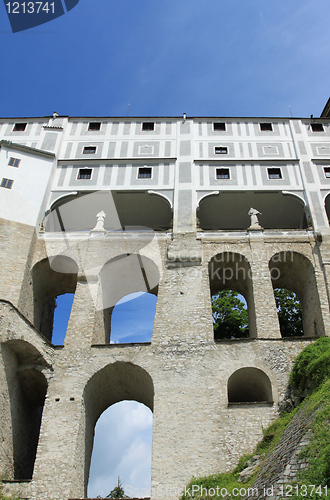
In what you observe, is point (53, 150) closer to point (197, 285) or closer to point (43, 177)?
point (43, 177)

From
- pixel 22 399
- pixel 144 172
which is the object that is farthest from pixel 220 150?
pixel 22 399

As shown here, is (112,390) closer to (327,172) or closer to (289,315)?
(289,315)

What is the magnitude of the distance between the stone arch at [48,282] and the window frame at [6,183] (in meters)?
3.84

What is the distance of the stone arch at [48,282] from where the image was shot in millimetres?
19078

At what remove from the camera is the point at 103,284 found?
743 inches

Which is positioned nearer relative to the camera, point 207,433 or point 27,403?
point 207,433

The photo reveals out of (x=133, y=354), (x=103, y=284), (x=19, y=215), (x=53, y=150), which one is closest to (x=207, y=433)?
(x=133, y=354)

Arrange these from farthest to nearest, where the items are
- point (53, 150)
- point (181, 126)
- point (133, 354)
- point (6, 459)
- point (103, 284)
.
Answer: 1. point (181, 126)
2. point (53, 150)
3. point (103, 284)
4. point (133, 354)
5. point (6, 459)

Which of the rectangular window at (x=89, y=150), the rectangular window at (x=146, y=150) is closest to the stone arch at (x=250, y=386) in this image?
the rectangular window at (x=146, y=150)

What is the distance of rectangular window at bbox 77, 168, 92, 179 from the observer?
22.2 metres

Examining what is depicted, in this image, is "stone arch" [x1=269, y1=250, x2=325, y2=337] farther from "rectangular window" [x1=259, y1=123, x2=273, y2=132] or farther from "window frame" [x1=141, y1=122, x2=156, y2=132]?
"window frame" [x1=141, y1=122, x2=156, y2=132]

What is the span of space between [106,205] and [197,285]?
7.07m

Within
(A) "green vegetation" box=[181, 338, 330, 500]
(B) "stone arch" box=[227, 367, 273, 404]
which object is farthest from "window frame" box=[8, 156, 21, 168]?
(A) "green vegetation" box=[181, 338, 330, 500]

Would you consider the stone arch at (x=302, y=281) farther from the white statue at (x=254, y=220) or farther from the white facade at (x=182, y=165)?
the white facade at (x=182, y=165)
